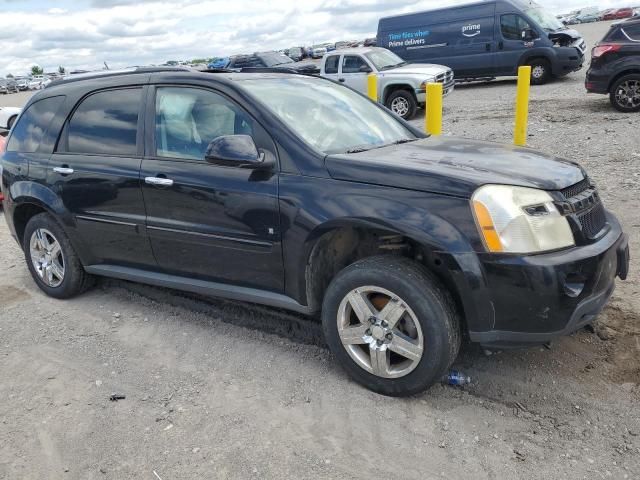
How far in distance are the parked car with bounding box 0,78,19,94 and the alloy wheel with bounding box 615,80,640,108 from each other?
58.9m

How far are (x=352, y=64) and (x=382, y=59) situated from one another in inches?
32.2

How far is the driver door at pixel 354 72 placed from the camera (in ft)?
48.4

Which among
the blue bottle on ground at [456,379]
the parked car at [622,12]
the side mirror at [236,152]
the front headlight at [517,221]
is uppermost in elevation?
the parked car at [622,12]

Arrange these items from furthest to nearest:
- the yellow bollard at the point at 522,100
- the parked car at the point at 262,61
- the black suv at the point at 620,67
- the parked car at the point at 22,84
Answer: the parked car at the point at 22,84
the parked car at the point at 262,61
the black suv at the point at 620,67
the yellow bollard at the point at 522,100

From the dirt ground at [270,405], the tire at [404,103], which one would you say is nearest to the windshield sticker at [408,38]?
the tire at [404,103]

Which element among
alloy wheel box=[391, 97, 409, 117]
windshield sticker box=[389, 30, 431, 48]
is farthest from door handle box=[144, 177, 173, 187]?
windshield sticker box=[389, 30, 431, 48]

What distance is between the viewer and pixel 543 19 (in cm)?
1683

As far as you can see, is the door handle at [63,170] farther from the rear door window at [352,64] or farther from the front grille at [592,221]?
the rear door window at [352,64]

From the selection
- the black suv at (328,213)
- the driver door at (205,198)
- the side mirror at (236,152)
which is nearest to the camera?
the black suv at (328,213)

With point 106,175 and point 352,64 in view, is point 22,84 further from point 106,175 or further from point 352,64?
point 106,175

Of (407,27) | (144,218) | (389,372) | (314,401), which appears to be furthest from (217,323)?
(407,27)

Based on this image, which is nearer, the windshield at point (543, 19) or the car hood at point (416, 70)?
the car hood at point (416, 70)

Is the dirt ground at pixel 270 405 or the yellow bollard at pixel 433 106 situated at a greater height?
the yellow bollard at pixel 433 106

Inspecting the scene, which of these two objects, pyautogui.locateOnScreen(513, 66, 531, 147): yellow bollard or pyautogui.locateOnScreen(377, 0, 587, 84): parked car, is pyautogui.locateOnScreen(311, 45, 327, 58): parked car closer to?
pyautogui.locateOnScreen(377, 0, 587, 84): parked car
